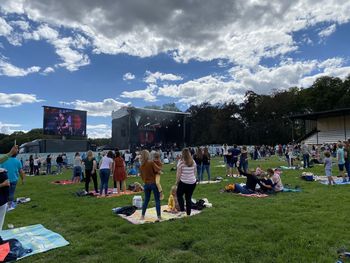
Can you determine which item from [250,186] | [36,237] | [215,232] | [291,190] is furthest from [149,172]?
[291,190]

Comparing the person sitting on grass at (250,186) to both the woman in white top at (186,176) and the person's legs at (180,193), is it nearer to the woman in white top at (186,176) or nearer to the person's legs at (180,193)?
the person's legs at (180,193)

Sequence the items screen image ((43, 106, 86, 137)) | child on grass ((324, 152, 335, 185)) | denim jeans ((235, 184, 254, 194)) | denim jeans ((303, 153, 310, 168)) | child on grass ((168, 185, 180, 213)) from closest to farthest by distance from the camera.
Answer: child on grass ((168, 185, 180, 213)) → denim jeans ((235, 184, 254, 194)) → child on grass ((324, 152, 335, 185)) → denim jeans ((303, 153, 310, 168)) → screen image ((43, 106, 86, 137))

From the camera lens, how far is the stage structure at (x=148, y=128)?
108 ft

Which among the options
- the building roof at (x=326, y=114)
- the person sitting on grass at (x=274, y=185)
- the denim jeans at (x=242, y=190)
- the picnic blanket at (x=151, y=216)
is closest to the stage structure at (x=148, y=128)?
the building roof at (x=326, y=114)

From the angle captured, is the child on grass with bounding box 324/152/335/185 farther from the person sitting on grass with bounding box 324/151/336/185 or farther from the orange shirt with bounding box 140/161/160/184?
the orange shirt with bounding box 140/161/160/184

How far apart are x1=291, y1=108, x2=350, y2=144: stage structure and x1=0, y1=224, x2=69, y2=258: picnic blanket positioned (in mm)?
43261

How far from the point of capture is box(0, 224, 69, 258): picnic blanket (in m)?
5.73

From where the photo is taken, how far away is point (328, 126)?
4888 centimetres

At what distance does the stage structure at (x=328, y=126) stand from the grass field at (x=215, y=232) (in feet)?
129

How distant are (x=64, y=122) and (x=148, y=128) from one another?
10.5 m

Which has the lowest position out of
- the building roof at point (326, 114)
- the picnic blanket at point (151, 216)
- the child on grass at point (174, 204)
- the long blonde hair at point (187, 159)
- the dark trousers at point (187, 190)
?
the picnic blanket at point (151, 216)

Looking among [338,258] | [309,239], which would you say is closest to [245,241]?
[309,239]

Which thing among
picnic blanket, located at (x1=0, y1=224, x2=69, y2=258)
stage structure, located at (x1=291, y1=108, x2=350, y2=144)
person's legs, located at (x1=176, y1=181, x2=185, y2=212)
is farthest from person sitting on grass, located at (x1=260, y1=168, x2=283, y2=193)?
stage structure, located at (x1=291, y1=108, x2=350, y2=144)

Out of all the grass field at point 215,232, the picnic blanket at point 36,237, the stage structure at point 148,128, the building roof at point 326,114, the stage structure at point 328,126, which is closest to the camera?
the grass field at point 215,232
